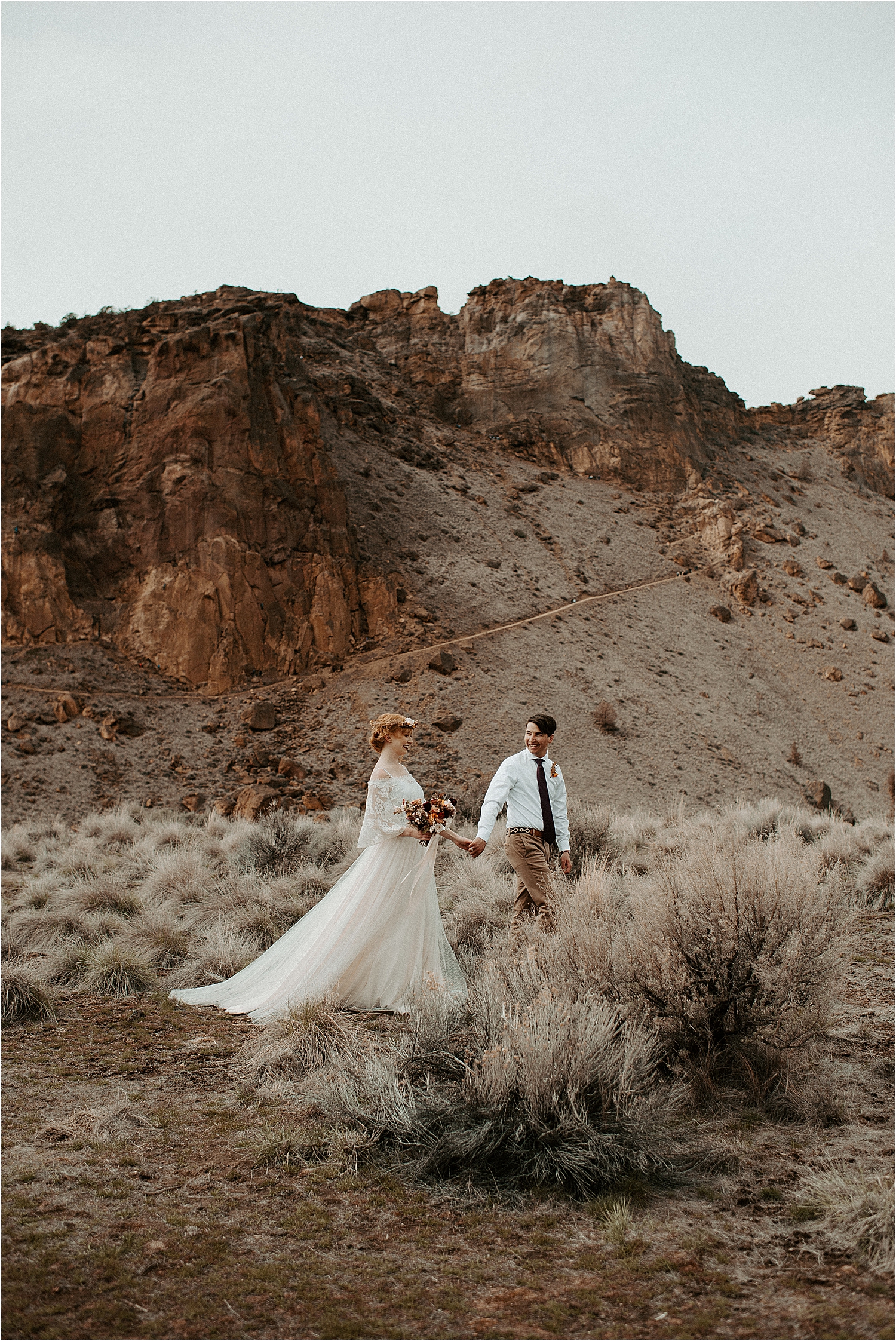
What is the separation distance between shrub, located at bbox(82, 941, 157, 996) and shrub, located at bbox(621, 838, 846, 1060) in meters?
4.40

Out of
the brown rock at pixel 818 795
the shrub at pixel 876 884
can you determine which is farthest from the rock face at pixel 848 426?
the shrub at pixel 876 884

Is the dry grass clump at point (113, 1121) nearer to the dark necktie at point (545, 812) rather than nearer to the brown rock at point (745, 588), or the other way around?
the dark necktie at point (545, 812)

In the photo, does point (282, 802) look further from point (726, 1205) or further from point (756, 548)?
point (756, 548)

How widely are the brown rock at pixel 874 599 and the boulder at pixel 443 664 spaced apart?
1941cm

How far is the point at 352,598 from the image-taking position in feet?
92.8

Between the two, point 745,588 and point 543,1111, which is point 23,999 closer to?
point 543,1111

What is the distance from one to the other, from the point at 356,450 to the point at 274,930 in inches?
1106

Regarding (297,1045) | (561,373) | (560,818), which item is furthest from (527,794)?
(561,373)

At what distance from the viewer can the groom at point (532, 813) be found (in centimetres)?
662

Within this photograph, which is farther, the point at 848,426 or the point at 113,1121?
the point at 848,426

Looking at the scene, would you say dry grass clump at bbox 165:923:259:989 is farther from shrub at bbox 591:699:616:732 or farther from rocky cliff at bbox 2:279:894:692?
rocky cliff at bbox 2:279:894:692

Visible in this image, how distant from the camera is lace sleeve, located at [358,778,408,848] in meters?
6.71

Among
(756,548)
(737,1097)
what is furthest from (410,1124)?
(756,548)

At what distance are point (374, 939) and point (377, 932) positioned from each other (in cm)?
5
